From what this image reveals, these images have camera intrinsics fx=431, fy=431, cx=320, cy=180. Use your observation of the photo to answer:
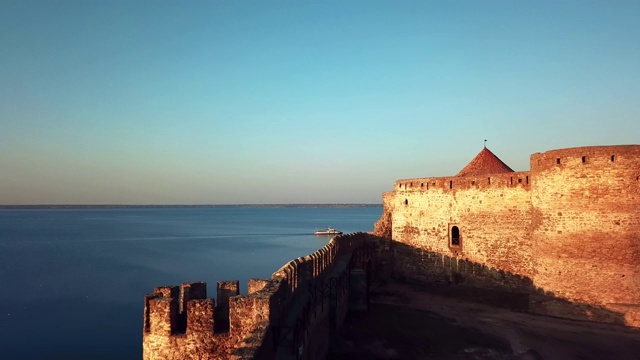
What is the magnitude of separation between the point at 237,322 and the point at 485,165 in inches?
803

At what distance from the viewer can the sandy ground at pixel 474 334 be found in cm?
1352

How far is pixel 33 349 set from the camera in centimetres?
2198

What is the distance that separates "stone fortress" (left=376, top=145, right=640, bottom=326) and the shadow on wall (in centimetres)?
5

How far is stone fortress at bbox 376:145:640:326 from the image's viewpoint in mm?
15633

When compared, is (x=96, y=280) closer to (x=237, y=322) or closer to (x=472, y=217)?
(x=472, y=217)

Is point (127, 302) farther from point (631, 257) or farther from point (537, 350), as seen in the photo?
point (631, 257)

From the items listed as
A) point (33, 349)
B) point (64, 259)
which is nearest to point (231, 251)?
point (64, 259)

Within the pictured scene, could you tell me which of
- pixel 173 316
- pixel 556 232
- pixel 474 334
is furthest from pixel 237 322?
pixel 556 232

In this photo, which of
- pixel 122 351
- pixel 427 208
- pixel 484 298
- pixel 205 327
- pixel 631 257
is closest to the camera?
pixel 205 327

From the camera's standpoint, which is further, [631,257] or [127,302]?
[127,302]

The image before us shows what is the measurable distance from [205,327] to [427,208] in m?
17.3

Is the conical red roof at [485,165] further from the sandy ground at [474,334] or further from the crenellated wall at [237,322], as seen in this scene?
the crenellated wall at [237,322]

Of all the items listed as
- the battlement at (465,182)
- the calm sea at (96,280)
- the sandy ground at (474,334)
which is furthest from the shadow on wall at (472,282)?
the calm sea at (96,280)

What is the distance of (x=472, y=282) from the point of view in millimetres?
21438
